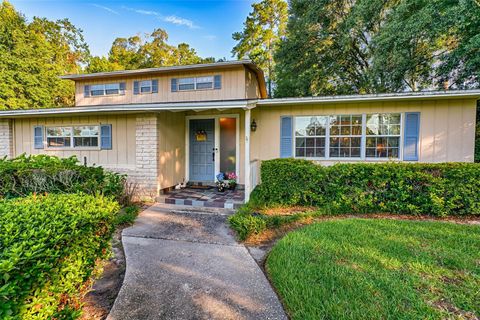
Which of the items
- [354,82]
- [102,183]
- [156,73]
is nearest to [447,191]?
[102,183]

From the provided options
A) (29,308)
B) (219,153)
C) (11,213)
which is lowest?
(29,308)

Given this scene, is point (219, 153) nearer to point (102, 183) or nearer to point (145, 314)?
point (102, 183)

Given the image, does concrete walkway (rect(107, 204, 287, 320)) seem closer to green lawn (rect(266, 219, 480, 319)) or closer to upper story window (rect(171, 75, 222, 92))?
green lawn (rect(266, 219, 480, 319))

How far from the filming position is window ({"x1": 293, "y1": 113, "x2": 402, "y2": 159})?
650 cm

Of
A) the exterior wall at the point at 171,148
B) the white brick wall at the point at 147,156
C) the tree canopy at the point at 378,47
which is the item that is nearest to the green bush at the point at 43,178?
the white brick wall at the point at 147,156

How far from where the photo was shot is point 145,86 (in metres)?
9.85

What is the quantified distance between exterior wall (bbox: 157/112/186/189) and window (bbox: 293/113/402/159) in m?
3.80

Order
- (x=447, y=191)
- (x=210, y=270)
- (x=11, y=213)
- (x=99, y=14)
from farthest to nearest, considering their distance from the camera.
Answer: (x=99, y=14) → (x=447, y=191) → (x=210, y=270) → (x=11, y=213)

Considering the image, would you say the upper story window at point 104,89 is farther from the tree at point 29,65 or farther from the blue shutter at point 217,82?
the tree at point 29,65

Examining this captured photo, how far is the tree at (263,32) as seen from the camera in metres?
19.7

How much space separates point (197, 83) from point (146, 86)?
2.35m

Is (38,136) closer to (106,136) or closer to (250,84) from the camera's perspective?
(106,136)

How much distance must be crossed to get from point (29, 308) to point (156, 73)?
945 cm

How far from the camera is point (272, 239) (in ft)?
13.9
